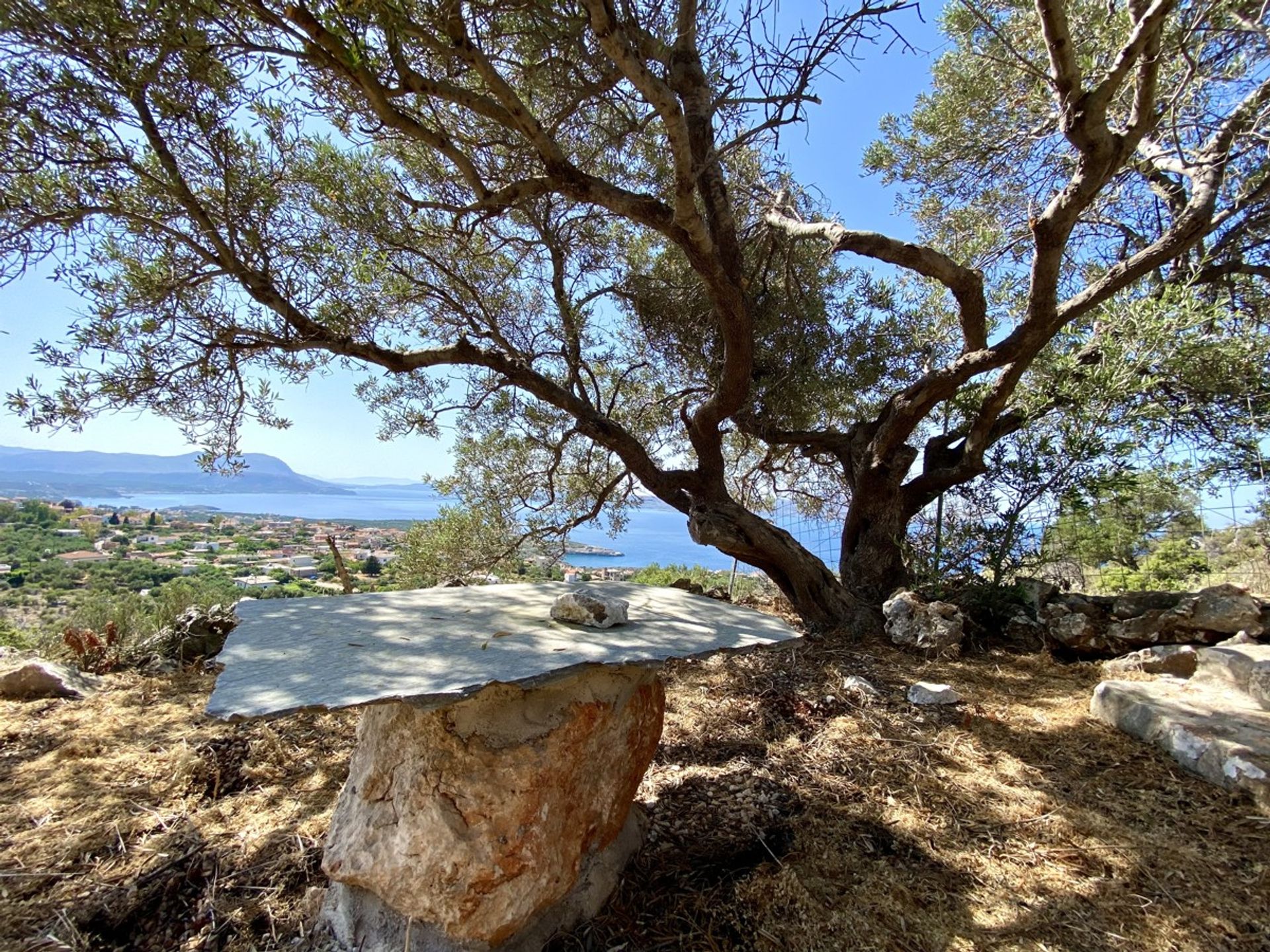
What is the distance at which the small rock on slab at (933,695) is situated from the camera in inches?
127

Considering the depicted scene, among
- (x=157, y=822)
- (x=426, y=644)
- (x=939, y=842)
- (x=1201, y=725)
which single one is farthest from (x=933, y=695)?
(x=157, y=822)

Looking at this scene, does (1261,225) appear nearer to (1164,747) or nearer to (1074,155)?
(1074,155)

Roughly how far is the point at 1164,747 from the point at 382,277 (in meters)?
5.68

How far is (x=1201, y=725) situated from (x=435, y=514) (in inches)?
232

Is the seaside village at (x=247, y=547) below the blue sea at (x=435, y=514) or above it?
below

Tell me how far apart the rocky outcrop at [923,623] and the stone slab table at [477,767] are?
288 centimetres

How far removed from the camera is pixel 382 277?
14.6 feet

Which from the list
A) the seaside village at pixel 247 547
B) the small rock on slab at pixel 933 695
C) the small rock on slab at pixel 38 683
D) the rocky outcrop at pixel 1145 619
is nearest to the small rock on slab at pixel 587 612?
the small rock on slab at pixel 933 695

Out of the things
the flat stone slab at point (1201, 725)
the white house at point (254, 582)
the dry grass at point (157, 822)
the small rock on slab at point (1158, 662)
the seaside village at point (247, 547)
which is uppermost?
the small rock on slab at point (1158, 662)

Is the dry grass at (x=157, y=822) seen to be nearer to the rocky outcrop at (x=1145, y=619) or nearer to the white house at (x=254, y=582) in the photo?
the white house at (x=254, y=582)

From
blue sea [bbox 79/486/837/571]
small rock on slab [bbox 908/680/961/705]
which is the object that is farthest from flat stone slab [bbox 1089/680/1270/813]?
blue sea [bbox 79/486/837/571]

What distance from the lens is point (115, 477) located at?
10.6 meters

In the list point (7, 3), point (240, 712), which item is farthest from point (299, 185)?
point (240, 712)

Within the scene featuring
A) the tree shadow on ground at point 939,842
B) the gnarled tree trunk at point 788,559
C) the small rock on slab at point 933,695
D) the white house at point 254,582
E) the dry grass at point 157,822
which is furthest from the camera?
the white house at point 254,582
